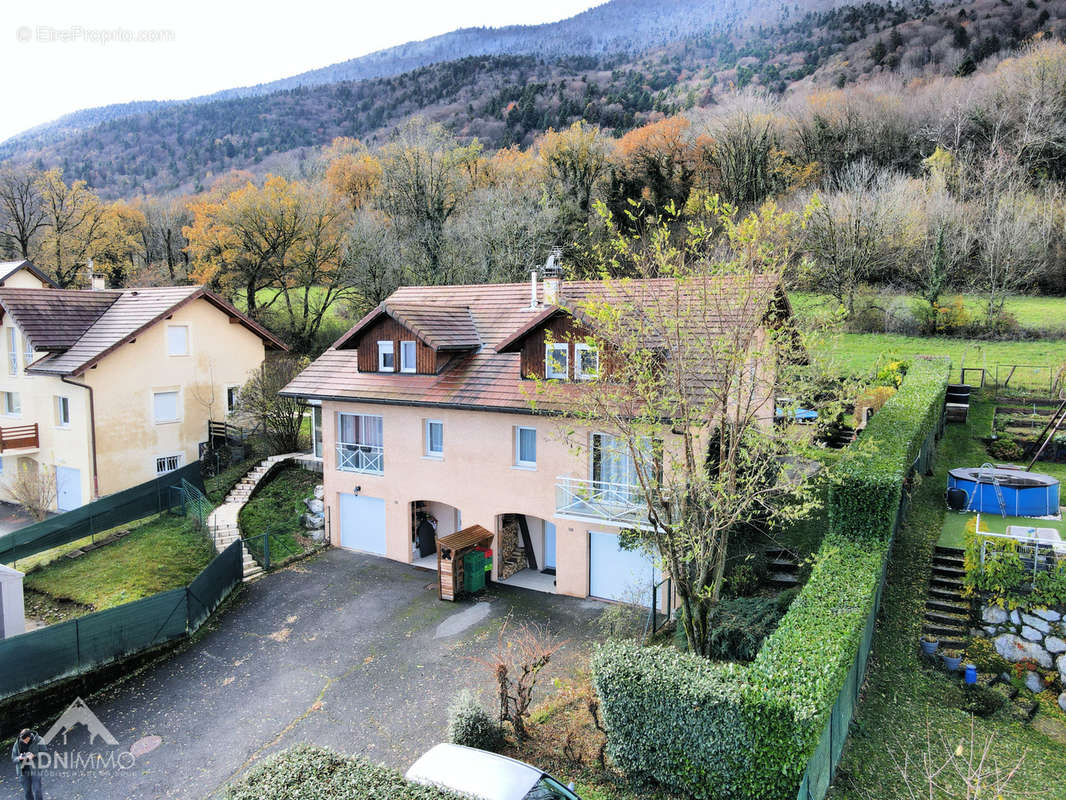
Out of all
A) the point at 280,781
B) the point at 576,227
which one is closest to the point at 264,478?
the point at 280,781

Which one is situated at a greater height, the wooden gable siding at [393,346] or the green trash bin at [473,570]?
the wooden gable siding at [393,346]

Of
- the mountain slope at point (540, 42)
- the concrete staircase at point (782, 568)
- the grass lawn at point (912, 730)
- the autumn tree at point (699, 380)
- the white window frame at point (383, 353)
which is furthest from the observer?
the mountain slope at point (540, 42)

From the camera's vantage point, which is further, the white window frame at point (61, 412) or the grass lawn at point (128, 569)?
the white window frame at point (61, 412)

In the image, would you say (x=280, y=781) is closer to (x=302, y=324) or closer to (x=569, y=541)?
(x=569, y=541)

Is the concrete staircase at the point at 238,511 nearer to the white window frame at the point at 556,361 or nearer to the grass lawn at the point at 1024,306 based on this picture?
the white window frame at the point at 556,361

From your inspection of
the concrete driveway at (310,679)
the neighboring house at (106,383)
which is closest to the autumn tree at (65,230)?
the neighboring house at (106,383)
